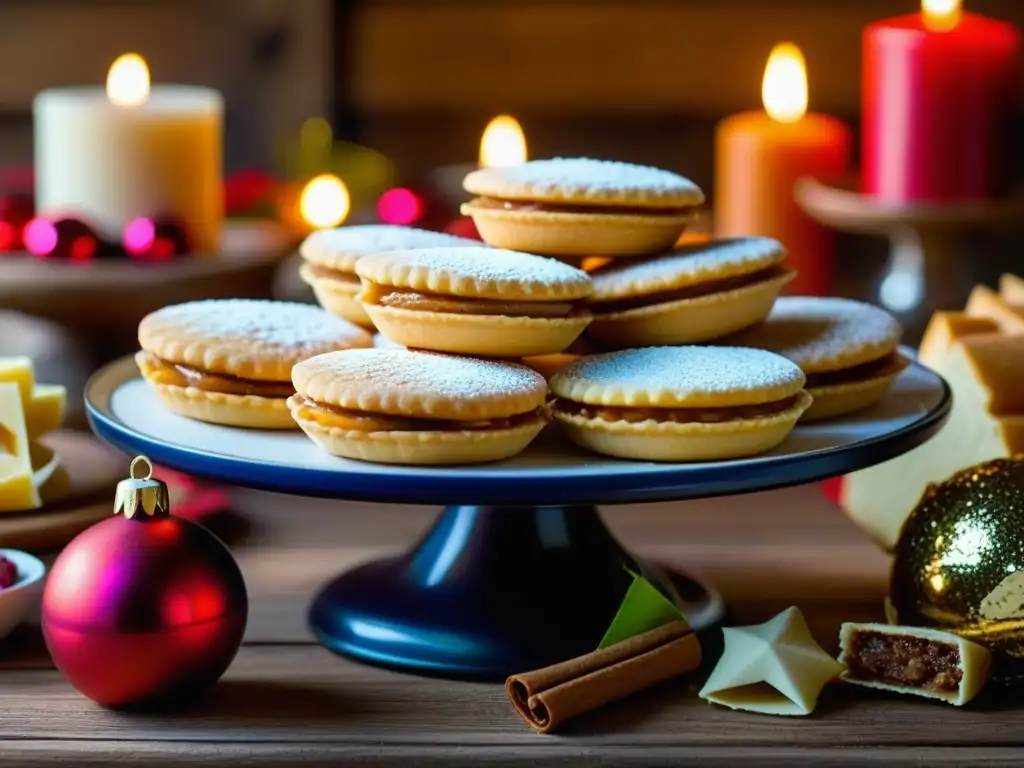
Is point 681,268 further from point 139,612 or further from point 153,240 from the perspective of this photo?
point 153,240

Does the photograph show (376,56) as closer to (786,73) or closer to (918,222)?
(786,73)

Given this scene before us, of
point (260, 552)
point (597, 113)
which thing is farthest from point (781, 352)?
point (597, 113)

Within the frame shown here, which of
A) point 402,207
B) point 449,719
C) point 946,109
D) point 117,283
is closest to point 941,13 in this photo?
point 946,109

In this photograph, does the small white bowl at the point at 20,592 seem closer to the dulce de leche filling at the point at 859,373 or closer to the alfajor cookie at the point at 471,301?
the alfajor cookie at the point at 471,301

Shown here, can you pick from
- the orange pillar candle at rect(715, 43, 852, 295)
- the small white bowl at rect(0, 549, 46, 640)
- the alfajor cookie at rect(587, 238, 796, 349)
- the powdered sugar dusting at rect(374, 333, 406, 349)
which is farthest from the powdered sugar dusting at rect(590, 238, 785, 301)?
the orange pillar candle at rect(715, 43, 852, 295)

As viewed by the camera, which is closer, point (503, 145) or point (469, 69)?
point (503, 145)

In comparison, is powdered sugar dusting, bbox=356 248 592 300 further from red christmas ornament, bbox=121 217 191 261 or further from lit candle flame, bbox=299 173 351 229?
lit candle flame, bbox=299 173 351 229
